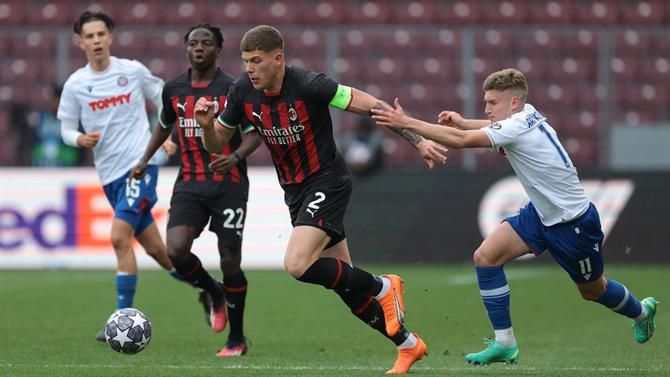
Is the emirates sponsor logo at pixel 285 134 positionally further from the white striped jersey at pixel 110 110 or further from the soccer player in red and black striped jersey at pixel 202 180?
the white striped jersey at pixel 110 110

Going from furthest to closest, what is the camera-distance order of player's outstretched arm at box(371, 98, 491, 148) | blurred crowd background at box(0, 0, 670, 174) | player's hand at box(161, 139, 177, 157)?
blurred crowd background at box(0, 0, 670, 174)
player's hand at box(161, 139, 177, 157)
player's outstretched arm at box(371, 98, 491, 148)

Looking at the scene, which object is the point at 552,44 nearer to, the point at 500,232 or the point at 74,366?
the point at 500,232

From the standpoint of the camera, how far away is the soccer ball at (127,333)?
25.5 feet

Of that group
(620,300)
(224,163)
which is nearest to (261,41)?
(224,163)

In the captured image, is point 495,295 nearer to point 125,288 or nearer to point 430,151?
point 430,151

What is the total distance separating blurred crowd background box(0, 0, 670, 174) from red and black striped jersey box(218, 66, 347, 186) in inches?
375

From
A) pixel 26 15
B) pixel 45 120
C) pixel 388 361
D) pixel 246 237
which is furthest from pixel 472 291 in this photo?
pixel 26 15

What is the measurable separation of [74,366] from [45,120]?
11.1 meters

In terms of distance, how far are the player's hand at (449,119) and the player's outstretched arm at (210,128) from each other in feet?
4.54

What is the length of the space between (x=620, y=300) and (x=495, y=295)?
0.85 metres

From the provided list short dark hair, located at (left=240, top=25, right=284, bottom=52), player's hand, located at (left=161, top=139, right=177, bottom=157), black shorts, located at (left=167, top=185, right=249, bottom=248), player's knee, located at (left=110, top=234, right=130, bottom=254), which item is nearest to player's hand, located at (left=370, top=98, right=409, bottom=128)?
short dark hair, located at (left=240, top=25, right=284, bottom=52)

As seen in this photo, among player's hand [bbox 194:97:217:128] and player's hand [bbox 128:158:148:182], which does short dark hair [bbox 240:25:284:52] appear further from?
player's hand [bbox 128:158:148:182]

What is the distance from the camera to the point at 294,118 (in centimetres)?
771

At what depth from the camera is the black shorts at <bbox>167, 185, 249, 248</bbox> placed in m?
9.17
